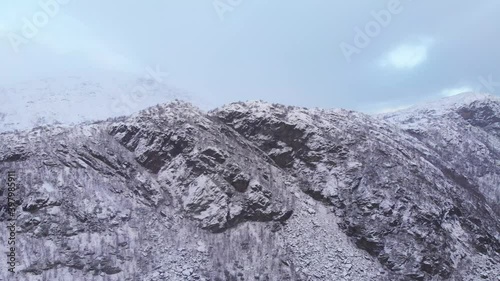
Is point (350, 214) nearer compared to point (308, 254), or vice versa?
point (308, 254)

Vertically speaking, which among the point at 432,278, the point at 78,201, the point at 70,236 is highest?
the point at 432,278

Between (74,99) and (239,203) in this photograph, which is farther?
(74,99)

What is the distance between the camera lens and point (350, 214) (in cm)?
2514

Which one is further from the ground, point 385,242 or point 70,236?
point 385,242

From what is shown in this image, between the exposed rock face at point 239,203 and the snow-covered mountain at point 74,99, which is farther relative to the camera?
the snow-covered mountain at point 74,99

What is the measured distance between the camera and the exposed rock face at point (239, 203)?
66.8 feet

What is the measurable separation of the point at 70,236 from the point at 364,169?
20.5 meters

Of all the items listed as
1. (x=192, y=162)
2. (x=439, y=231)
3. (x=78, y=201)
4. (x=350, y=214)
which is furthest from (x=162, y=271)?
(x=439, y=231)

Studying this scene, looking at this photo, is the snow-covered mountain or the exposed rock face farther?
the snow-covered mountain

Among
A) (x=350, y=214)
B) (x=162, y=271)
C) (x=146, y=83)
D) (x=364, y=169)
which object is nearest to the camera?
(x=162, y=271)

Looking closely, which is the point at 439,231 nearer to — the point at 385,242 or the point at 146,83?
the point at 385,242

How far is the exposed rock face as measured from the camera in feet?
66.8

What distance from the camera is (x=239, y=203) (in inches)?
965

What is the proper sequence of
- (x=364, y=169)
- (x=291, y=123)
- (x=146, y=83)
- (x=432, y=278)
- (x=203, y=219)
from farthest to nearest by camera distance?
(x=146, y=83) < (x=291, y=123) < (x=364, y=169) < (x=203, y=219) < (x=432, y=278)
